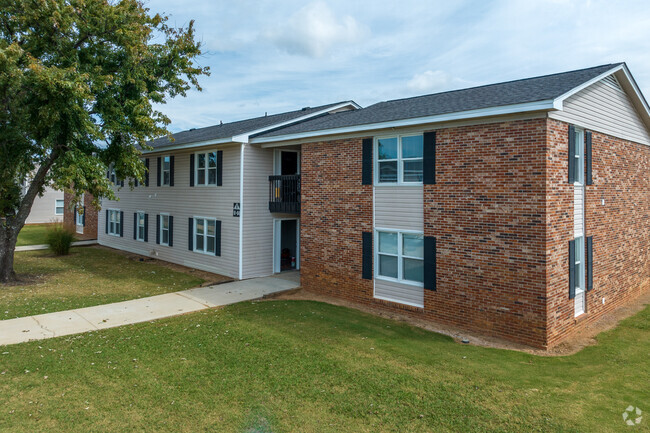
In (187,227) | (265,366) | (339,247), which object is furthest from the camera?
(187,227)

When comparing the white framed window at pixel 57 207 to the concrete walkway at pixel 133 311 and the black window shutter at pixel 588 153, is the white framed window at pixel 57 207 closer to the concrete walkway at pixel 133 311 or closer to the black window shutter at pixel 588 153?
the concrete walkway at pixel 133 311

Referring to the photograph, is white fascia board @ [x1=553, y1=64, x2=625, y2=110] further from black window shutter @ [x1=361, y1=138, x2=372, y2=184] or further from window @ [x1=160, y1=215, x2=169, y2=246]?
window @ [x1=160, y1=215, x2=169, y2=246]

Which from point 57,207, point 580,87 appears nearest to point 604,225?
point 580,87

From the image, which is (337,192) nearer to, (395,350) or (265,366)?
(395,350)

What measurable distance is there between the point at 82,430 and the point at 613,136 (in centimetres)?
1356

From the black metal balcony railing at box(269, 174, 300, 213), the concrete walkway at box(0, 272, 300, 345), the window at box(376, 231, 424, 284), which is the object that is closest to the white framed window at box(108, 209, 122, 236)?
the black metal balcony railing at box(269, 174, 300, 213)

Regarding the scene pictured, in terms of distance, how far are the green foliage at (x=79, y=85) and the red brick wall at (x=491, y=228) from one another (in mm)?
9989

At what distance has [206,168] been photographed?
→ 16016 mm

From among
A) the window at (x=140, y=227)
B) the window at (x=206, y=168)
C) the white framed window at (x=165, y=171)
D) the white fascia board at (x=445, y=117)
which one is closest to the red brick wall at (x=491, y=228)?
the white fascia board at (x=445, y=117)

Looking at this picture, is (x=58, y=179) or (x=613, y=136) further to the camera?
(x=58, y=179)

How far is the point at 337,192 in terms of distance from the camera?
1198 centimetres

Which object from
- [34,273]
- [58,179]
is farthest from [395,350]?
[34,273]

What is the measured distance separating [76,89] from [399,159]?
360 inches

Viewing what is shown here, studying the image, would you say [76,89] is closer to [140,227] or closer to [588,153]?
[140,227]
